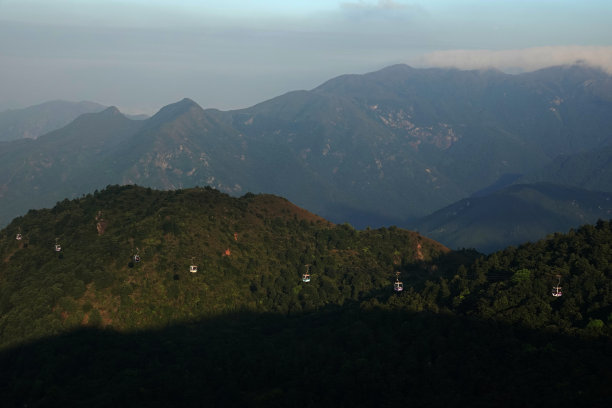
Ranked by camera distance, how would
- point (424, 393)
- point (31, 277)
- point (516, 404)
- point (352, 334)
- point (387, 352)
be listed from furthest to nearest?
point (31, 277), point (352, 334), point (387, 352), point (424, 393), point (516, 404)

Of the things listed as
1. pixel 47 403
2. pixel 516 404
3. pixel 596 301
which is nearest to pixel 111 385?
pixel 47 403

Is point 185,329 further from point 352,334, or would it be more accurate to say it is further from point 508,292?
point 508,292

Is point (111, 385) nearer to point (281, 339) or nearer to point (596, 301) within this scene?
point (281, 339)

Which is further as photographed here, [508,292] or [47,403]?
[508,292]

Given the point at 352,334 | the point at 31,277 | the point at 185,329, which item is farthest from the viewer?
the point at 31,277

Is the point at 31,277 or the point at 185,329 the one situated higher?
the point at 31,277

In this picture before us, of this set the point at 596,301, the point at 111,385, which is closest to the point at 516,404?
the point at 596,301
